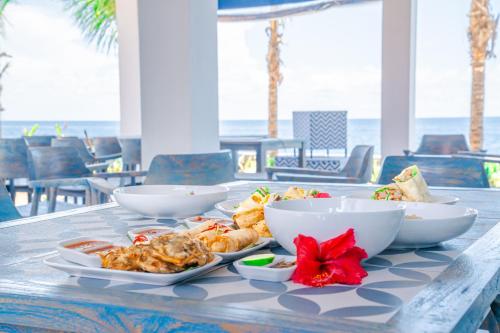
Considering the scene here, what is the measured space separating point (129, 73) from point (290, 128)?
31200 mm

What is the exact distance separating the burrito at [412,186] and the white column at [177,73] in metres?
2.37

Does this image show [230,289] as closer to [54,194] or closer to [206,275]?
[206,275]

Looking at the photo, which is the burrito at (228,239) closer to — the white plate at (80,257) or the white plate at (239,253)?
the white plate at (239,253)

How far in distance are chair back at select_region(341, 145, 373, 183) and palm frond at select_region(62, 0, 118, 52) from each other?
7.01 m

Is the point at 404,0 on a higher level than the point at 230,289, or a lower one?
higher

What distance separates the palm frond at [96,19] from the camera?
9844mm

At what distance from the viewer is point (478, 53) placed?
11.4m

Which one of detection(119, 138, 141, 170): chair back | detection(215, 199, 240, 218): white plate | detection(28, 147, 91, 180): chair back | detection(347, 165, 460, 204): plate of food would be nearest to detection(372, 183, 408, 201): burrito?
detection(347, 165, 460, 204): plate of food

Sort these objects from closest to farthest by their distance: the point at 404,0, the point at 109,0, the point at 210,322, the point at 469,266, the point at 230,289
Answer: the point at 210,322
the point at 230,289
the point at 469,266
the point at 404,0
the point at 109,0

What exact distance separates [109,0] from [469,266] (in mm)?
9524

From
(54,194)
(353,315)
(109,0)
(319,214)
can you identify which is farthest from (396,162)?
(109,0)

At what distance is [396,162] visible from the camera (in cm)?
243

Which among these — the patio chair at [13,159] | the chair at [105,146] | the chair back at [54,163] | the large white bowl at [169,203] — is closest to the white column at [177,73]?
the chair back at [54,163]

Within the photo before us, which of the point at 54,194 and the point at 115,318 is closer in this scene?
the point at 115,318
